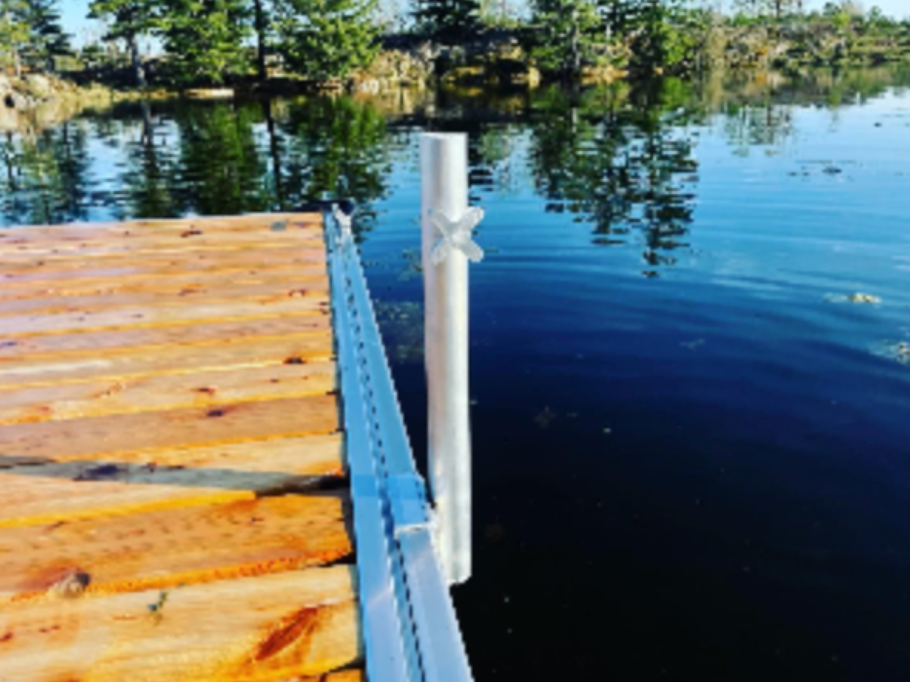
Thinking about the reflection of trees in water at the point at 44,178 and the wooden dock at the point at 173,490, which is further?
the reflection of trees in water at the point at 44,178

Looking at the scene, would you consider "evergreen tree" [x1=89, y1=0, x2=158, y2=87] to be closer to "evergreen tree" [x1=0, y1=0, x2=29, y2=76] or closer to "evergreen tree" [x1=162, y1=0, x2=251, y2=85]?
"evergreen tree" [x1=162, y1=0, x2=251, y2=85]

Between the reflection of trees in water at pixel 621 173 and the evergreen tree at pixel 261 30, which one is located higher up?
the evergreen tree at pixel 261 30

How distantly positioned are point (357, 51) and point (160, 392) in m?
46.8

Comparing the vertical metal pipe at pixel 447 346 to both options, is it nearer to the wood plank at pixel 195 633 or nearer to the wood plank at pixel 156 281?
the wood plank at pixel 195 633

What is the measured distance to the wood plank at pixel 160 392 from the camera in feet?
8.13

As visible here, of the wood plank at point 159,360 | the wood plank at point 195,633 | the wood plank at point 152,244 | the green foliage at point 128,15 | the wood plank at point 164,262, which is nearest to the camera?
the wood plank at point 195,633

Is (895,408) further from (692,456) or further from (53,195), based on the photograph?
(53,195)

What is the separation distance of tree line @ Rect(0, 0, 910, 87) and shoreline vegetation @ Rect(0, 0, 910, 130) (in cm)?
10

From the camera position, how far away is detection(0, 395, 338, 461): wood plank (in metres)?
2.21

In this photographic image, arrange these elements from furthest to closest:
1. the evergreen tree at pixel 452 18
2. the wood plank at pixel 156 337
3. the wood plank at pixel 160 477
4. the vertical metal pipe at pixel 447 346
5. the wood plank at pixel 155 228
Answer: the evergreen tree at pixel 452 18 → the wood plank at pixel 155 228 → the wood plank at pixel 156 337 → the wood plank at pixel 160 477 → the vertical metal pipe at pixel 447 346

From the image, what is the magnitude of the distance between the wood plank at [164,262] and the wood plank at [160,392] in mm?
1738

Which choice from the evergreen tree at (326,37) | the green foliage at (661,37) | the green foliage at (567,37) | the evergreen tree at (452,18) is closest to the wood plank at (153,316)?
the evergreen tree at (326,37)

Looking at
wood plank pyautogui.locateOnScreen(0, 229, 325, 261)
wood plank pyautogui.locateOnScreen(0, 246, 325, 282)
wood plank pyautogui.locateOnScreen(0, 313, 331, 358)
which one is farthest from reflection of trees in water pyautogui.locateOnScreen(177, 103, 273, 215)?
wood plank pyautogui.locateOnScreen(0, 313, 331, 358)

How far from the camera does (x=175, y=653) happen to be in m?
1.41
